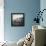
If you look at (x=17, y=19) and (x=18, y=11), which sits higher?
(x=18, y=11)

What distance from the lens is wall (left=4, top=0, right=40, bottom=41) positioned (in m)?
5.84

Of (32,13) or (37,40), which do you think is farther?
(32,13)

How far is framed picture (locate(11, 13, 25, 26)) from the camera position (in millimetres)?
5879

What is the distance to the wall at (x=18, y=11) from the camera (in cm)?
584

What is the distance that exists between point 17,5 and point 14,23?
2.59 feet

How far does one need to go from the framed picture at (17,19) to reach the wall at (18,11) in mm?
130

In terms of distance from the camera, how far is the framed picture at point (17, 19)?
588 cm

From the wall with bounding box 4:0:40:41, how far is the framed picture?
13 cm

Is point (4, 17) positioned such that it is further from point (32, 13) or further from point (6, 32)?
point (32, 13)

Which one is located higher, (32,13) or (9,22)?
(32,13)

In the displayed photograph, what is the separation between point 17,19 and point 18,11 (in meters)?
0.35

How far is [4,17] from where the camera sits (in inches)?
230

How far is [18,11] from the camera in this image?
5.89 m

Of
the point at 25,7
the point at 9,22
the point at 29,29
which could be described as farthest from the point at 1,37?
the point at 25,7
